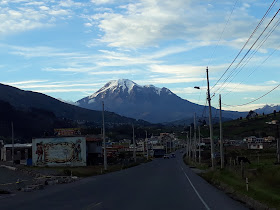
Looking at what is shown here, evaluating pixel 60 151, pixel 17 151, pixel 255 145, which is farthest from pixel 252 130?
pixel 60 151

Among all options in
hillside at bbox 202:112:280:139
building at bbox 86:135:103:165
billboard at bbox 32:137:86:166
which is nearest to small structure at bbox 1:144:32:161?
billboard at bbox 32:137:86:166

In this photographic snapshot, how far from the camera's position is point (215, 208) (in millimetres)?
16453

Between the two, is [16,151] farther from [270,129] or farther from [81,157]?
[270,129]

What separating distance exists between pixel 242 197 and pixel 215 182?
465 inches

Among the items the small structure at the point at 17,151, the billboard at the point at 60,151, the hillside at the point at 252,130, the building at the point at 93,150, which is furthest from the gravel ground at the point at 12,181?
the hillside at the point at 252,130

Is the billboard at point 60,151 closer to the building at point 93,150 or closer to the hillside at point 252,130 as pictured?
the building at point 93,150

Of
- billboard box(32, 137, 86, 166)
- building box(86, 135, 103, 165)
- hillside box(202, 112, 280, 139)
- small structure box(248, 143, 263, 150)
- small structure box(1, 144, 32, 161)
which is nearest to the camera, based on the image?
billboard box(32, 137, 86, 166)

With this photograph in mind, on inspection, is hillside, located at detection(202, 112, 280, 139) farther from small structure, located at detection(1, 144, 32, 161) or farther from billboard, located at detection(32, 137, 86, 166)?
billboard, located at detection(32, 137, 86, 166)

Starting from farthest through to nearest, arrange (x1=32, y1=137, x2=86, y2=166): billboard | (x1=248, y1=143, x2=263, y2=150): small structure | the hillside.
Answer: the hillside < (x1=248, y1=143, x2=263, y2=150): small structure < (x1=32, y1=137, x2=86, y2=166): billboard

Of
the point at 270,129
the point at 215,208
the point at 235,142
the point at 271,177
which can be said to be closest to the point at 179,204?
the point at 215,208

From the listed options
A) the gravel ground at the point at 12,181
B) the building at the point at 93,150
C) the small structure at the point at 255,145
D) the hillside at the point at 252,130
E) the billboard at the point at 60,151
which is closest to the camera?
the gravel ground at the point at 12,181

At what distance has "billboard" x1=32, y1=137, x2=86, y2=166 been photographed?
7475cm

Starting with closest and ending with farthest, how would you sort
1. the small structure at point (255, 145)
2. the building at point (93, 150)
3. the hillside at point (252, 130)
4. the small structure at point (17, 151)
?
the building at point (93, 150) → the small structure at point (17, 151) → the small structure at point (255, 145) → the hillside at point (252, 130)

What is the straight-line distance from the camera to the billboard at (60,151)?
74750 millimetres
